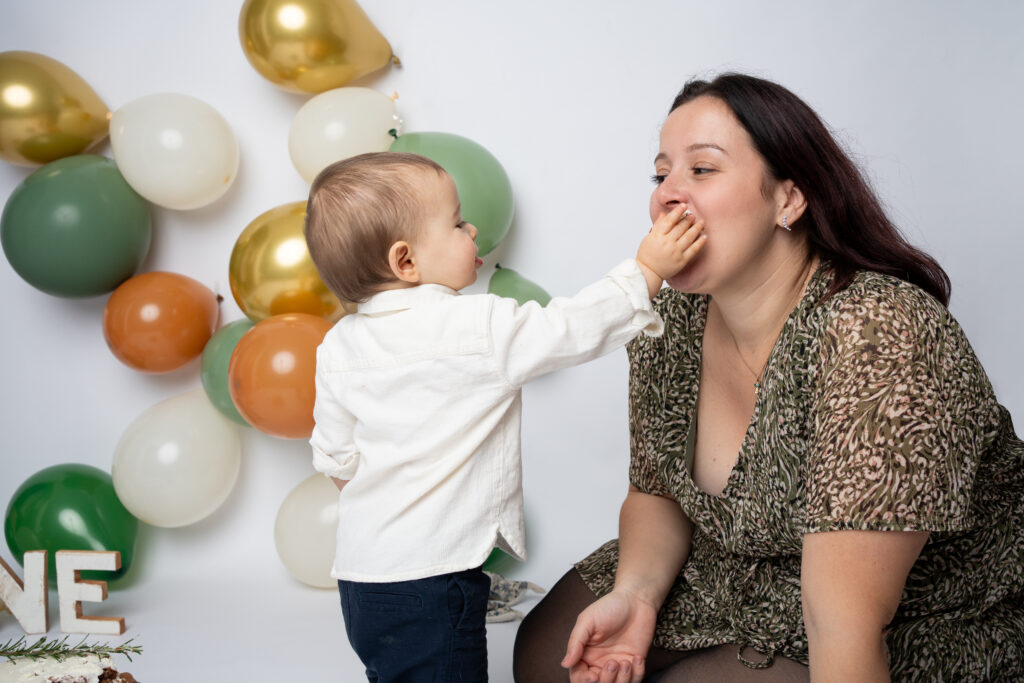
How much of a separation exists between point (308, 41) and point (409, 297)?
4.31 ft

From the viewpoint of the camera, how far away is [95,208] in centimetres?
257

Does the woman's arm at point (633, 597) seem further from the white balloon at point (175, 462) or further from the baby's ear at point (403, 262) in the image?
the white balloon at point (175, 462)

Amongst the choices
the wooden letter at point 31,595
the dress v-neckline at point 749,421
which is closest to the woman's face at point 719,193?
the dress v-neckline at point 749,421

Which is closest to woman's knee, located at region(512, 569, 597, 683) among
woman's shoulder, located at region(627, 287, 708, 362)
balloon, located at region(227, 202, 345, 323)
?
woman's shoulder, located at region(627, 287, 708, 362)

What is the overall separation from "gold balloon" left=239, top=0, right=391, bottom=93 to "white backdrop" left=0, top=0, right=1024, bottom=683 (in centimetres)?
20

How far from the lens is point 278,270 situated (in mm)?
2455

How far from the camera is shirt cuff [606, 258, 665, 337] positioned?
4.65 ft

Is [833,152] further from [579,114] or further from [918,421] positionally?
[579,114]

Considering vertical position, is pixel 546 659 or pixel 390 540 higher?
pixel 390 540

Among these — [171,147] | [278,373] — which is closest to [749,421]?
[278,373]

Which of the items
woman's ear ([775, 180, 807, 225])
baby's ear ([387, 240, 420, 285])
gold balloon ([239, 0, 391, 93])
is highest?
gold balloon ([239, 0, 391, 93])

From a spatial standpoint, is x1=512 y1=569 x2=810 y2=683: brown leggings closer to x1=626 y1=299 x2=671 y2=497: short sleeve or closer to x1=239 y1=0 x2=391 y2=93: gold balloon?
x1=626 y1=299 x2=671 y2=497: short sleeve

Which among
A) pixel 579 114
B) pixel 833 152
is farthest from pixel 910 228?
pixel 833 152

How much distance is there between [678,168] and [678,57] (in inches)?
49.6
